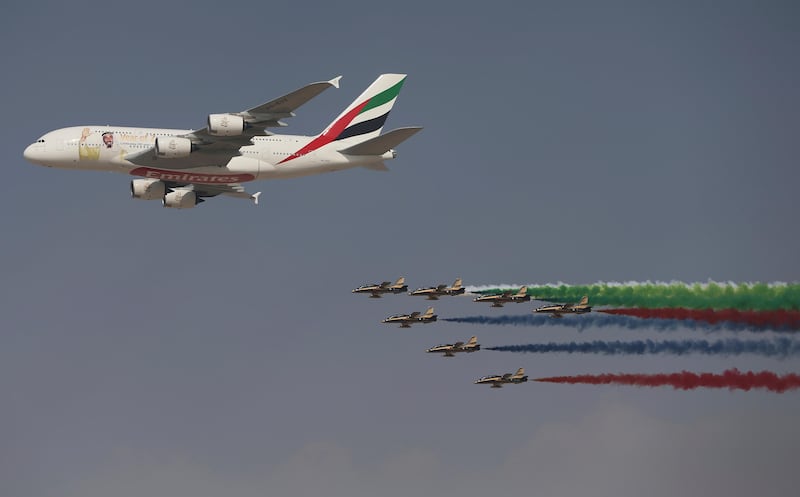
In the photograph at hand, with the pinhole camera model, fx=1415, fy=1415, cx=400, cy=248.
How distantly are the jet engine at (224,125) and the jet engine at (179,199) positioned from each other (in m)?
8.32

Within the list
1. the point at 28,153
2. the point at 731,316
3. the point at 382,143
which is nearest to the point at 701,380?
the point at 731,316

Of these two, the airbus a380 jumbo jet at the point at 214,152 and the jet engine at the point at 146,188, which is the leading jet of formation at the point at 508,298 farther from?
the jet engine at the point at 146,188

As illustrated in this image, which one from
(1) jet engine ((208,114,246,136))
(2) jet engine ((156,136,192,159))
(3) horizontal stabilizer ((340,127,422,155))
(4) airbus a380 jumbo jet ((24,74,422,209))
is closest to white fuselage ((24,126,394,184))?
(4) airbus a380 jumbo jet ((24,74,422,209))

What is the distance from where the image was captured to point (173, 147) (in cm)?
9144

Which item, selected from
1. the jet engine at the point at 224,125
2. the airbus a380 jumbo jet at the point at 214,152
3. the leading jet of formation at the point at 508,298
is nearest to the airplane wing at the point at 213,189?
the airbus a380 jumbo jet at the point at 214,152

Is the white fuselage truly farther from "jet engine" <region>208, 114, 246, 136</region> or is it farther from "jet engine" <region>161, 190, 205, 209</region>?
"jet engine" <region>208, 114, 246, 136</region>

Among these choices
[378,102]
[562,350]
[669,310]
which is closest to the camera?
[669,310]

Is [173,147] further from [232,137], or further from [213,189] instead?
[213,189]

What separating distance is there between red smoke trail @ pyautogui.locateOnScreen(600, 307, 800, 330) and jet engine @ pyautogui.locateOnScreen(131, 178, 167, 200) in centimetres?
3230

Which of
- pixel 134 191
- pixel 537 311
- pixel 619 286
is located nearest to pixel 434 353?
pixel 537 311

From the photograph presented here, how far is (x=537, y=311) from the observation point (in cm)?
9906

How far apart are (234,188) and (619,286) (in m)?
27.4

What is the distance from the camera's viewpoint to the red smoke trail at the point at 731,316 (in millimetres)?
80875

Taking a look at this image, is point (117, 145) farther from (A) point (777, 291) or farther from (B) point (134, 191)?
(A) point (777, 291)
